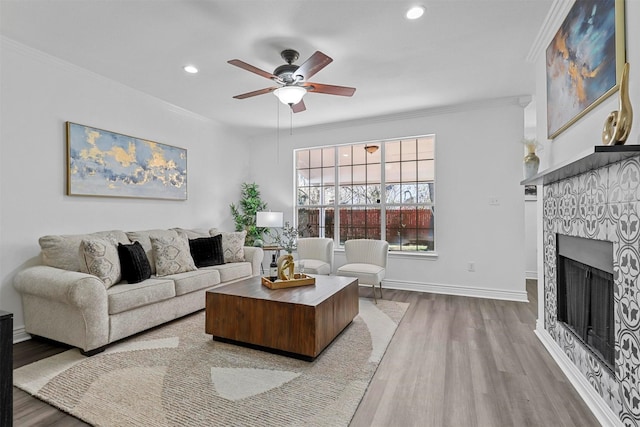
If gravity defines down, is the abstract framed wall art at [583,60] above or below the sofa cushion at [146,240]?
above

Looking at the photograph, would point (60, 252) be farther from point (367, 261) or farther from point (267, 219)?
point (367, 261)

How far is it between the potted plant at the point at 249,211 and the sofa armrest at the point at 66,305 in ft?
9.44

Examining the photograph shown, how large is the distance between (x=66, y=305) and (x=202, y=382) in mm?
1426

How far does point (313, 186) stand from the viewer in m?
5.72

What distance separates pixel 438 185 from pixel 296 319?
322cm

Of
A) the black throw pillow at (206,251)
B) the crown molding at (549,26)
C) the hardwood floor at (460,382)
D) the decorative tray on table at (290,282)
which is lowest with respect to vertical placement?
the hardwood floor at (460,382)

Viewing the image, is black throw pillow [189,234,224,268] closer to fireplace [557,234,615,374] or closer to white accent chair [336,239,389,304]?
white accent chair [336,239,389,304]

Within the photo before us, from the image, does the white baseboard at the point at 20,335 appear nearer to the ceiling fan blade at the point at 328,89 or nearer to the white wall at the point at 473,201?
the ceiling fan blade at the point at 328,89

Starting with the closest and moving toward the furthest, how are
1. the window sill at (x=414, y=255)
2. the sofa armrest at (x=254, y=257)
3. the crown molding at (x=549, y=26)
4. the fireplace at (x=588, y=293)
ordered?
1. the fireplace at (x=588, y=293)
2. the crown molding at (x=549, y=26)
3. the sofa armrest at (x=254, y=257)
4. the window sill at (x=414, y=255)

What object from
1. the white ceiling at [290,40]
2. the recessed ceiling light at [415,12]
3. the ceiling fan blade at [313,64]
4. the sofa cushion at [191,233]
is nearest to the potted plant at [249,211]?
the sofa cushion at [191,233]

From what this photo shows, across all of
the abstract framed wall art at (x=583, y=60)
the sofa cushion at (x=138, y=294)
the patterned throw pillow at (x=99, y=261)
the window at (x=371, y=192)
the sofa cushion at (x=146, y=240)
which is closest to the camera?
the abstract framed wall art at (x=583, y=60)

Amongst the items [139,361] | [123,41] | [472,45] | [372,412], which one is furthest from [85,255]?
[472,45]

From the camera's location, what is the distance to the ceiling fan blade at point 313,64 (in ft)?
7.79

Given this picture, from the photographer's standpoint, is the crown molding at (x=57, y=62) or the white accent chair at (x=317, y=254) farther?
the white accent chair at (x=317, y=254)
